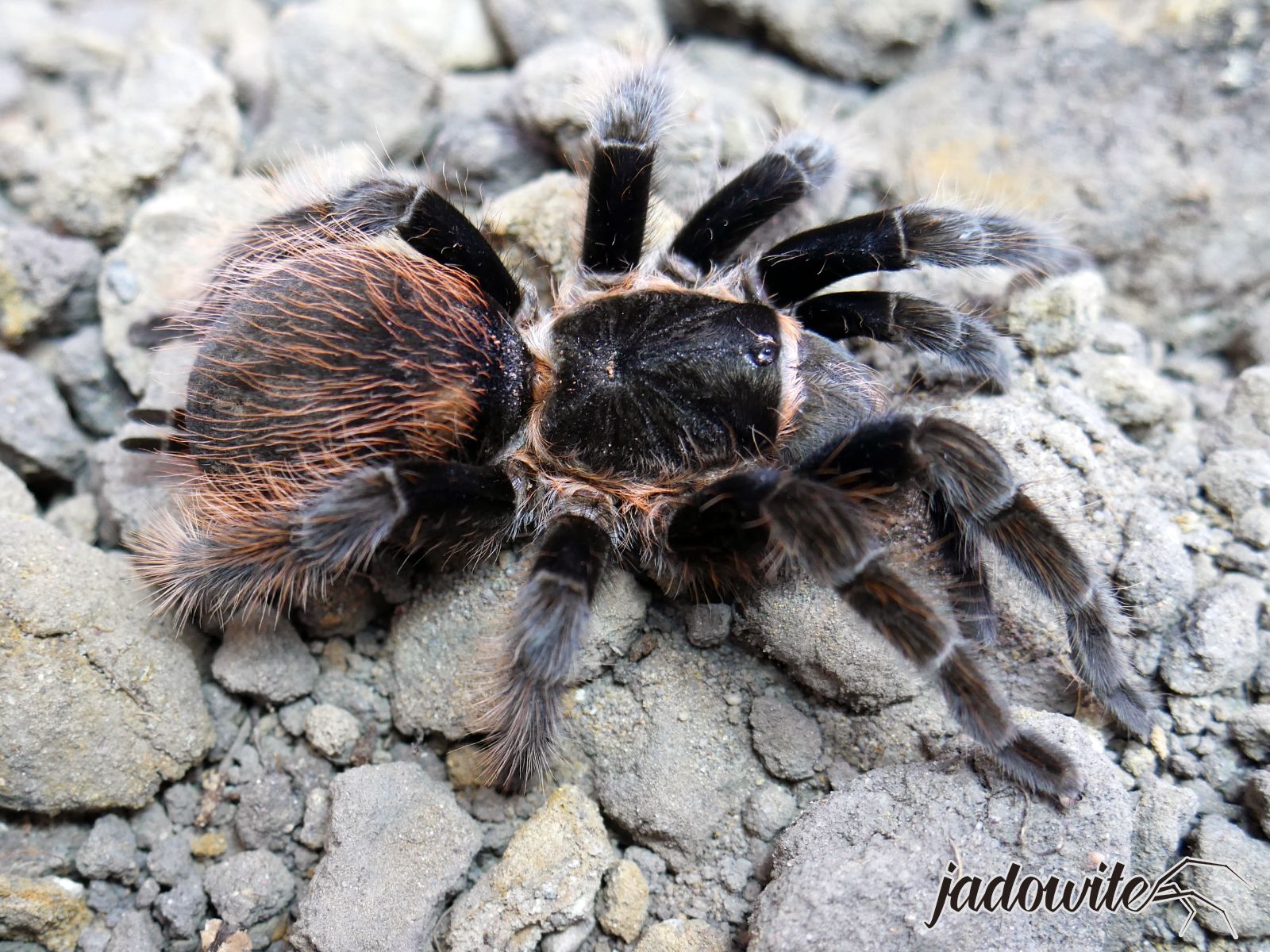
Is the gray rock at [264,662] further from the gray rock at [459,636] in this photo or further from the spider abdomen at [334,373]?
the spider abdomen at [334,373]

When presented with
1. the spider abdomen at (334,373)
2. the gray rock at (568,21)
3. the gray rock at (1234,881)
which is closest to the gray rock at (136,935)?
the spider abdomen at (334,373)

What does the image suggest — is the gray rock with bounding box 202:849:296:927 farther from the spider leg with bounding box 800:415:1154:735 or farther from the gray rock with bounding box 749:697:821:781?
the spider leg with bounding box 800:415:1154:735

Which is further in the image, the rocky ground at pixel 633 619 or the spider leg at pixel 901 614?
the rocky ground at pixel 633 619

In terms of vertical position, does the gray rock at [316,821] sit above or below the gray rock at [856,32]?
below

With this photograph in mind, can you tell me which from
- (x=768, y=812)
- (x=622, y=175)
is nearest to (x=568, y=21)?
(x=622, y=175)

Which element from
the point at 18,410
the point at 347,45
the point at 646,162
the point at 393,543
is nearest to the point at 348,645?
the point at 393,543

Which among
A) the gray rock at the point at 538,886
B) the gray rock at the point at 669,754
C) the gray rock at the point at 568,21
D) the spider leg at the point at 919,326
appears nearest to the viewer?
the gray rock at the point at 538,886
